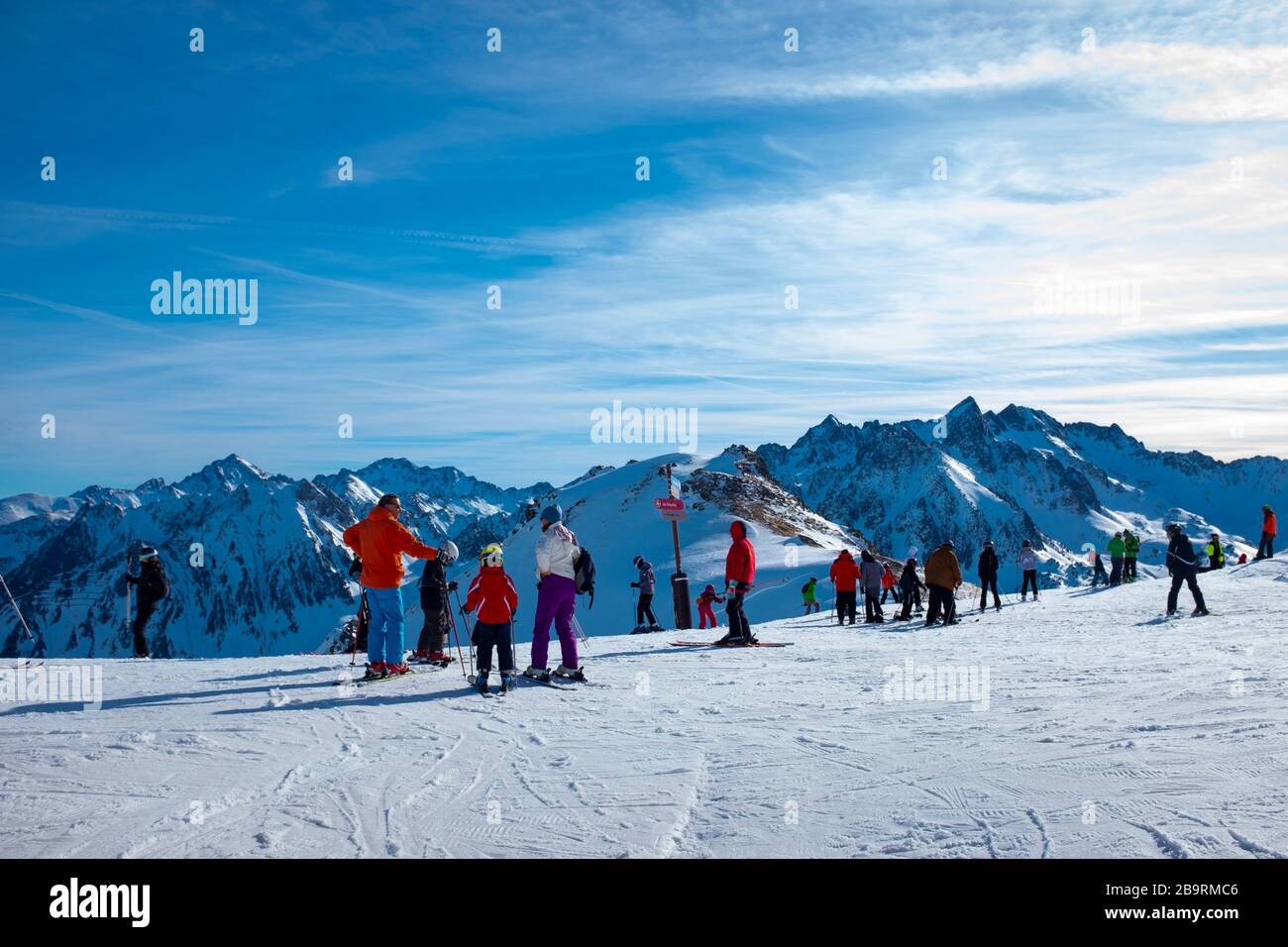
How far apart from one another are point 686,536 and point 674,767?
162ft

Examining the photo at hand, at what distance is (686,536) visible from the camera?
5650cm

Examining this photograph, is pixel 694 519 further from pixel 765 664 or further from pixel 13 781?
pixel 13 781

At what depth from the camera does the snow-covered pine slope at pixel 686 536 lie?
4484 centimetres

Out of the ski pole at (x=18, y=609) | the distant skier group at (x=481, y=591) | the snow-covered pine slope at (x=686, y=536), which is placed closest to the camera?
the distant skier group at (x=481, y=591)

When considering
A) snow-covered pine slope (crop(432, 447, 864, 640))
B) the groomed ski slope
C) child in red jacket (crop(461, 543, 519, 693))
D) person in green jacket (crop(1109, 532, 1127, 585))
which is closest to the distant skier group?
child in red jacket (crop(461, 543, 519, 693))

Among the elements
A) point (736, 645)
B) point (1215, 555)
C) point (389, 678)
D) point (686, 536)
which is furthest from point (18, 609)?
point (686, 536)

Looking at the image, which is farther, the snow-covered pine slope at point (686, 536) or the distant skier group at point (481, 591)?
the snow-covered pine slope at point (686, 536)

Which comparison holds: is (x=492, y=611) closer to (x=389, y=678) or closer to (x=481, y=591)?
(x=481, y=591)

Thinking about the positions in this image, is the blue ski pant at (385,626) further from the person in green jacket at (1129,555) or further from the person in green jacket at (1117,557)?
the person in green jacket at (1129,555)

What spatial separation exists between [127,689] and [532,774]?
24.6 feet

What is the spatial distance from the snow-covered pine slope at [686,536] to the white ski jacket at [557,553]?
26.7 m

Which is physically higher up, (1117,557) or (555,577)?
(555,577)

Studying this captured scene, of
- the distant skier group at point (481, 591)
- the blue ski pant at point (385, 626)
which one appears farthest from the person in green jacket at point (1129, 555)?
the blue ski pant at point (385, 626)
